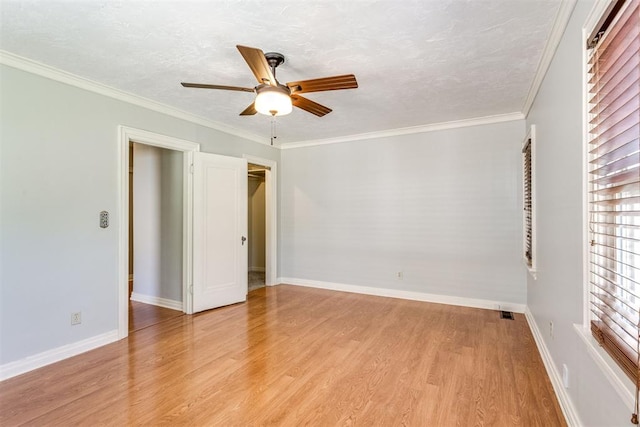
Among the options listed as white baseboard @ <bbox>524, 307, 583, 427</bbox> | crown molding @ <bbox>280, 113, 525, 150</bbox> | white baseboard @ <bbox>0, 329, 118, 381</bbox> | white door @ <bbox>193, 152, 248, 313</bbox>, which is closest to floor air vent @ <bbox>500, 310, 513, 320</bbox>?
white baseboard @ <bbox>524, 307, 583, 427</bbox>

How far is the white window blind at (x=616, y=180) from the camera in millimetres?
1103

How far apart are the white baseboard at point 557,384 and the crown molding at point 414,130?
2.50 m

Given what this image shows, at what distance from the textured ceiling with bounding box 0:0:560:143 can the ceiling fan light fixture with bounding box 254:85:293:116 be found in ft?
1.07

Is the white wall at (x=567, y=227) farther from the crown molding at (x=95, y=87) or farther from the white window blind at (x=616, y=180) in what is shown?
the crown molding at (x=95, y=87)

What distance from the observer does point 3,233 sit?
2393 mm

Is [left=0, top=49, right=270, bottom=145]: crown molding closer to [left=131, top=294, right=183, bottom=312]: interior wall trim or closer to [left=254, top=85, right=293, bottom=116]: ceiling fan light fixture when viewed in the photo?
[left=254, top=85, right=293, bottom=116]: ceiling fan light fixture

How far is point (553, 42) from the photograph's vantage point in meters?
2.12

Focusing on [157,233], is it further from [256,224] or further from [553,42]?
[553,42]

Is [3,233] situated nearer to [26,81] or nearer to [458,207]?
[26,81]

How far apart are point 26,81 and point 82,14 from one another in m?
1.11

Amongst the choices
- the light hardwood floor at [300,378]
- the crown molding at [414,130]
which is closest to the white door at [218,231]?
the light hardwood floor at [300,378]

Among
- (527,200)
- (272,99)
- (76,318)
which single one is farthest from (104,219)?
(527,200)

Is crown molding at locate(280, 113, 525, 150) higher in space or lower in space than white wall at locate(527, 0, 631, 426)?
higher

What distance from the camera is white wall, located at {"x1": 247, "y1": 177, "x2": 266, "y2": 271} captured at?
6766 millimetres
